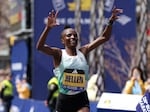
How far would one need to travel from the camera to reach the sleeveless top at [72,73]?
7188mm

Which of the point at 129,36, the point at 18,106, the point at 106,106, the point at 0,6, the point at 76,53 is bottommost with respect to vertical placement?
the point at 0,6

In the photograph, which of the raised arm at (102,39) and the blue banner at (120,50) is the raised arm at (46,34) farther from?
the blue banner at (120,50)

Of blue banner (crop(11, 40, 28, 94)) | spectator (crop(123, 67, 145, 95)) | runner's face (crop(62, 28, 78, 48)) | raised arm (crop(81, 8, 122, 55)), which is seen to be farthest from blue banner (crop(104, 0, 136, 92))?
runner's face (crop(62, 28, 78, 48))

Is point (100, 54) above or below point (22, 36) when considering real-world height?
above

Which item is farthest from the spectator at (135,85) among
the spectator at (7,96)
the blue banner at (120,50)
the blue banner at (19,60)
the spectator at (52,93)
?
the blue banner at (19,60)

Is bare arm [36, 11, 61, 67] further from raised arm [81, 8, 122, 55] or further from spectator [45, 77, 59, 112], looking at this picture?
spectator [45, 77, 59, 112]

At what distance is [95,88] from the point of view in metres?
13.1

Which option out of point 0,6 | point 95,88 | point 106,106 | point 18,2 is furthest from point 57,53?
point 0,6

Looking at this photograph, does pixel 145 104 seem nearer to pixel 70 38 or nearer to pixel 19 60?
pixel 70 38

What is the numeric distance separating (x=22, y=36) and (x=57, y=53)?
1933cm

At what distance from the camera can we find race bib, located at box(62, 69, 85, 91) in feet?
23.6

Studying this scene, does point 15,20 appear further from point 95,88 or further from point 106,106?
point 106,106

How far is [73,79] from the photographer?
23.6 ft

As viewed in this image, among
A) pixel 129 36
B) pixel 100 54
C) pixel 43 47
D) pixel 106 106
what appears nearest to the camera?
pixel 43 47
